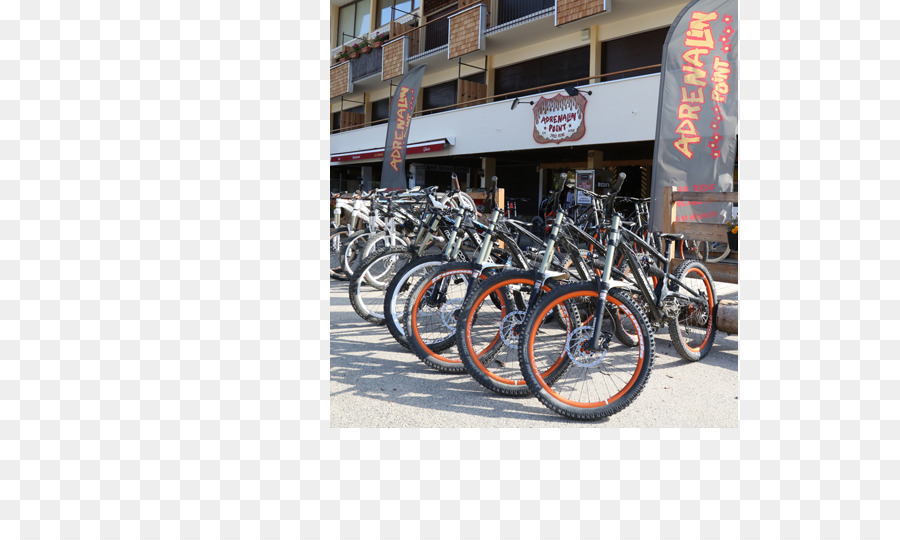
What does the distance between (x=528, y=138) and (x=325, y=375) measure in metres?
11.6

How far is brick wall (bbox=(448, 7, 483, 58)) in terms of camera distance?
15195 mm

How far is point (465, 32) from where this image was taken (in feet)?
50.9

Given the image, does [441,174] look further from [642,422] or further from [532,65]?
[642,422]

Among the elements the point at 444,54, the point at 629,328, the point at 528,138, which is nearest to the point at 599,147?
the point at 528,138

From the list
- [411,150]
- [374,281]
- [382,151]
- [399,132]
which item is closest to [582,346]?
[374,281]

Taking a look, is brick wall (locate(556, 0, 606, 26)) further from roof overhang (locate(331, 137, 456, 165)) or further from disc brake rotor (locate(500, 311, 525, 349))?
disc brake rotor (locate(500, 311, 525, 349))

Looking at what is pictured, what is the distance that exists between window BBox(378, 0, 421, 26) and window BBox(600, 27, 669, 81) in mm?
7963

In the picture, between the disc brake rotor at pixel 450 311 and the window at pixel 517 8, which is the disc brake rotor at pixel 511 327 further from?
the window at pixel 517 8

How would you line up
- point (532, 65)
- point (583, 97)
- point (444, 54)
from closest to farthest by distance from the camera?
point (583, 97) → point (532, 65) → point (444, 54)

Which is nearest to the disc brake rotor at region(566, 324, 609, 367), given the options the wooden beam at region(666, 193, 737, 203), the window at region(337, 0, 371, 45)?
the wooden beam at region(666, 193, 737, 203)

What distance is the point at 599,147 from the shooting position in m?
13.1

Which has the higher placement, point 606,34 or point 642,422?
point 606,34

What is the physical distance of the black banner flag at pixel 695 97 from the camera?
5.39 metres

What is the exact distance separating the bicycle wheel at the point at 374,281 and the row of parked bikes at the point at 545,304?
0.01 meters
